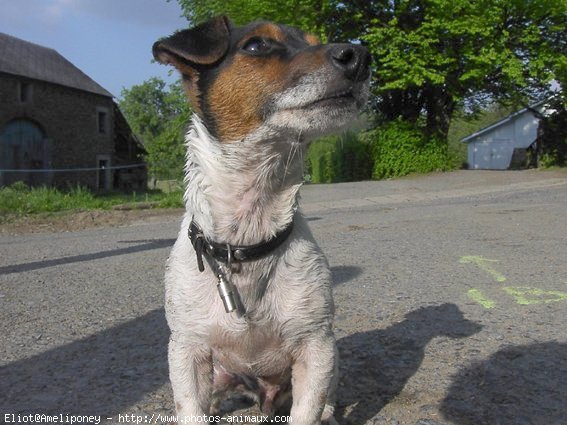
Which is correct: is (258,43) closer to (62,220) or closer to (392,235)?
(392,235)

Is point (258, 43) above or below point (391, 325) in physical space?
above

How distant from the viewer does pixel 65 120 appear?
32.2 m

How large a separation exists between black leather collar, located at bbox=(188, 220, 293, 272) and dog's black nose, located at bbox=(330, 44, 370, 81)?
2.57 ft

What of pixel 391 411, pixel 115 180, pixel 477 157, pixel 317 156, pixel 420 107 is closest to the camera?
pixel 391 411

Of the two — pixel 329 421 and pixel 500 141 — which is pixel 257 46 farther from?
pixel 500 141

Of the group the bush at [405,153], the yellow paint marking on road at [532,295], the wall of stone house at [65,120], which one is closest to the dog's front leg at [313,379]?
the yellow paint marking on road at [532,295]

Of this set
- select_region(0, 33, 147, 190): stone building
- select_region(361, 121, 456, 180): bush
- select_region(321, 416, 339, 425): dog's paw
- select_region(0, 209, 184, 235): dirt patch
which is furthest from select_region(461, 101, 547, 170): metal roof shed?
select_region(321, 416, 339, 425): dog's paw

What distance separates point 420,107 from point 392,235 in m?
19.7

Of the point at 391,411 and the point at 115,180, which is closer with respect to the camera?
the point at 391,411

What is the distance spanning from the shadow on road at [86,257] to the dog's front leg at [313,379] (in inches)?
220

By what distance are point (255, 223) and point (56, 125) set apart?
31.9m

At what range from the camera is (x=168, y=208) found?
15078 mm

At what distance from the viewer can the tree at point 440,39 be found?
22.3 meters

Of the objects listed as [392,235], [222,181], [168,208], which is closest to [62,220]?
[168,208]
